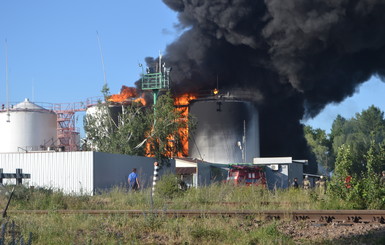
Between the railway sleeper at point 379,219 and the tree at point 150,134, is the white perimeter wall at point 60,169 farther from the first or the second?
the railway sleeper at point 379,219

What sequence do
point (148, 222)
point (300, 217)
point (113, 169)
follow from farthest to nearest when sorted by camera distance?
point (113, 169) → point (300, 217) → point (148, 222)

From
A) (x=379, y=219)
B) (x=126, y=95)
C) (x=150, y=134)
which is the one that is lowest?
(x=379, y=219)

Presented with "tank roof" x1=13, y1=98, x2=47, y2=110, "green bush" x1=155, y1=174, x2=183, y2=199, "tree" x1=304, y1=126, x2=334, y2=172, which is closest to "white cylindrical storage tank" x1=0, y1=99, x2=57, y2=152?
"tank roof" x1=13, y1=98, x2=47, y2=110

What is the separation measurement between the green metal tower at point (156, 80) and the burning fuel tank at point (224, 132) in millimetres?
6200

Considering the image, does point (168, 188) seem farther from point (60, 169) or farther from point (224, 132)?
point (224, 132)

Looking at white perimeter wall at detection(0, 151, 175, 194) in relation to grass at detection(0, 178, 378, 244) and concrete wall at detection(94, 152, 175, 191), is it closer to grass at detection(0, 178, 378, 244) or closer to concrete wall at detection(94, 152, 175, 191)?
concrete wall at detection(94, 152, 175, 191)

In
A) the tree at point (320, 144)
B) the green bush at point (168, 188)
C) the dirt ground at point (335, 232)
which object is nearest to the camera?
the dirt ground at point (335, 232)

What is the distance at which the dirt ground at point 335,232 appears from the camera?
1009 centimetres

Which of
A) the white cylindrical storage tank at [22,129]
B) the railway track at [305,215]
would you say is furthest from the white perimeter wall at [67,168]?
the white cylindrical storage tank at [22,129]

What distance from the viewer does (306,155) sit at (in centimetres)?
5975

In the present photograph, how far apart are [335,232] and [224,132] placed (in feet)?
137

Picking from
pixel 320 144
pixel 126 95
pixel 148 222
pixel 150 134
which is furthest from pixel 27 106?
pixel 320 144

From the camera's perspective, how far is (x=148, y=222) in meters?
11.6

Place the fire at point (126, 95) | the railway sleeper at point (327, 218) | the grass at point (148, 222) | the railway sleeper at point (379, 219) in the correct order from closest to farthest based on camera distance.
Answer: the grass at point (148, 222)
the railway sleeper at point (379, 219)
the railway sleeper at point (327, 218)
the fire at point (126, 95)
